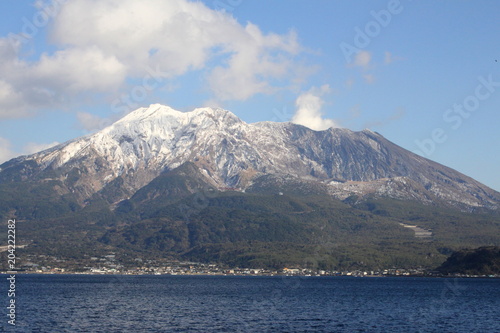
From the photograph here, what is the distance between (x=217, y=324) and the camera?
4505 inches

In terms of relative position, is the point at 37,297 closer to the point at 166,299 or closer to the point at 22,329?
the point at 166,299

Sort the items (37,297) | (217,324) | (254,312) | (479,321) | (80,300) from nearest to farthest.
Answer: (217,324), (479,321), (254,312), (80,300), (37,297)

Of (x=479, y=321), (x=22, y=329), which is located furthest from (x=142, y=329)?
(x=479, y=321)

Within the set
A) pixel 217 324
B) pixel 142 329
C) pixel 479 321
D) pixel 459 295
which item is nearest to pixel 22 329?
pixel 142 329

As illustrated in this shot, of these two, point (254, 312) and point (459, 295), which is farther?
point (459, 295)

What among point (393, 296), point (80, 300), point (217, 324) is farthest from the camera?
point (393, 296)

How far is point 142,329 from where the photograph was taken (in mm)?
108125

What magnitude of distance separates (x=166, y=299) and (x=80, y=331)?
2610 inches

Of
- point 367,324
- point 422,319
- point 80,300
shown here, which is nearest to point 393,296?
point 422,319

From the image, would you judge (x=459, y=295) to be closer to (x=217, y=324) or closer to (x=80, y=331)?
(x=217, y=324)

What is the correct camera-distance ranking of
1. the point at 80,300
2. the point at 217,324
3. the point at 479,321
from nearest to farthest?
1. the point at 217,324
2. the point at 479,321
3. the point at 80,300

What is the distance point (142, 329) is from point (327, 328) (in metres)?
32.3

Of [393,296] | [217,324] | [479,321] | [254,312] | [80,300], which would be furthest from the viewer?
[393,296]

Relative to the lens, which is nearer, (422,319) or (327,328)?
(327,328)
